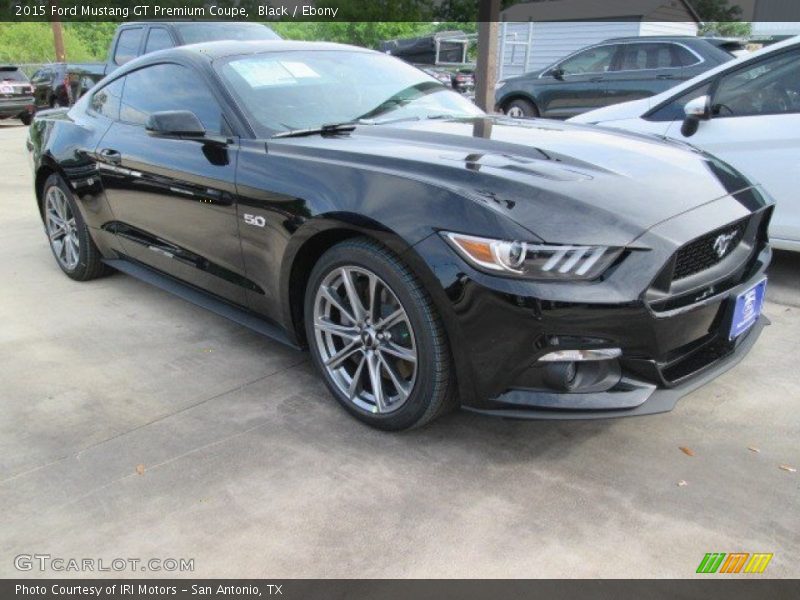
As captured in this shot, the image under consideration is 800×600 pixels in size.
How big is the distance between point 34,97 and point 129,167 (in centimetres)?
1665

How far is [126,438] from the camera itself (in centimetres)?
284

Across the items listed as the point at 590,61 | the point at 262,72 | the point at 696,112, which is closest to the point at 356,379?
the point at 262,72

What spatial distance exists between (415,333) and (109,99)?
118 inches

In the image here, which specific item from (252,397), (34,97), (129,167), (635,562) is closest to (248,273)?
(252,397)

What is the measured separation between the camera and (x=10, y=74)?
702 inches

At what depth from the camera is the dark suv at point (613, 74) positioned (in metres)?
9.42

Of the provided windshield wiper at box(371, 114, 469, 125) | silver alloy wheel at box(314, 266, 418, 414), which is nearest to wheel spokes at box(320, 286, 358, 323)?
silver alloy wheel at box(314, 266, 418, 414)

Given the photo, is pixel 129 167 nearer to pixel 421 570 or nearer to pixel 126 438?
pixel 126 438

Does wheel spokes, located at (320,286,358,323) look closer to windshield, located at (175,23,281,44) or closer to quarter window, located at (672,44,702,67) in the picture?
windshield, located at (175,23,281,44)

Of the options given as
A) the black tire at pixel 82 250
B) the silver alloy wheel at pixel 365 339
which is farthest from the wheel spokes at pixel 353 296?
the black tire at pixel 82 250

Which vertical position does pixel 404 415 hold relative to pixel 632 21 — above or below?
below

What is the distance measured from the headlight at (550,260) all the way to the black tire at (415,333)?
33 centimetres

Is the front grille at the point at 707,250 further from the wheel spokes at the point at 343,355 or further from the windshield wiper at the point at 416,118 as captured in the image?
the windshield wiper at the point at 416,118

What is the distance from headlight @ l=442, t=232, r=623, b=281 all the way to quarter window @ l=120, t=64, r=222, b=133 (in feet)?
5.60
